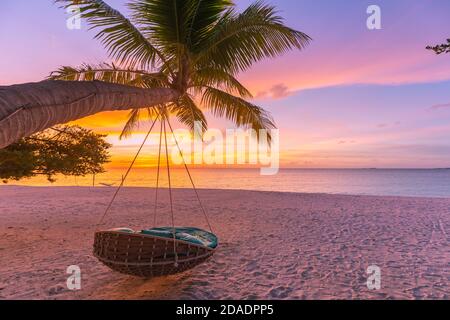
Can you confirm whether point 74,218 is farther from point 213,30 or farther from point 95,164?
point 213,30

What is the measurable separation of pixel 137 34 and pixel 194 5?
40.7 inches

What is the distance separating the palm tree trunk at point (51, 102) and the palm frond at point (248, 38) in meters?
1.95

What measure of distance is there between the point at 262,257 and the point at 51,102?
4259 mm

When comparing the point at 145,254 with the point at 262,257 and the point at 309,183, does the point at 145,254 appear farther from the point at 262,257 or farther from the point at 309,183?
the point at 309,183

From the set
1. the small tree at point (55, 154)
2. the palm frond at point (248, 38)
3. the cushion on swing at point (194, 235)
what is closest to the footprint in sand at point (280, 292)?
the cushion on swing at point (194, 235)

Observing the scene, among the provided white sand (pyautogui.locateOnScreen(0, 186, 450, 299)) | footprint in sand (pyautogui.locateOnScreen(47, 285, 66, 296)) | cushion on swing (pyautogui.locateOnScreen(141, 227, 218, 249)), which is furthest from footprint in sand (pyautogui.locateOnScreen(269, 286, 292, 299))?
footprint in sand (pyautogui.locateOnScreen(47, 285, 66, 296))

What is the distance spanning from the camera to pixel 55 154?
5941mm

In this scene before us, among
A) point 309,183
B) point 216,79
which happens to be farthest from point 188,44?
point 309,183

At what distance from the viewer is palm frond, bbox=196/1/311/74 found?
17.5 feet

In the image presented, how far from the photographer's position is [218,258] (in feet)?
18.9

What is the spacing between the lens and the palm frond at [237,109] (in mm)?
6430

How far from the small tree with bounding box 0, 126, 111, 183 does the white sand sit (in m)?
1.50

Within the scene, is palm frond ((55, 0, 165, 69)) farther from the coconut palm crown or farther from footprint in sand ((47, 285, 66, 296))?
footprint in sand ((47, 285, 66, 296))

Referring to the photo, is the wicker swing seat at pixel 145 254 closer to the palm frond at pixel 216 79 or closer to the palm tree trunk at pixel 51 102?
the palm tree trunk at pixel 51 102
